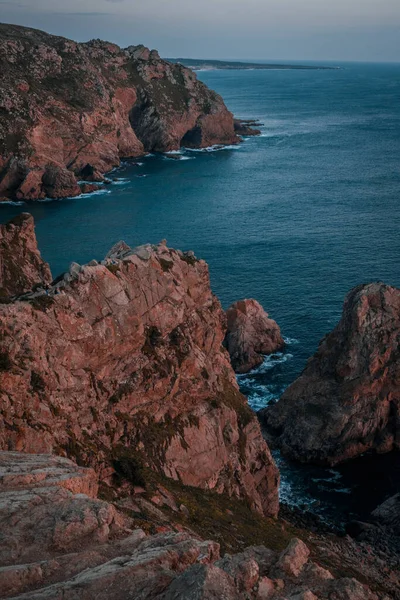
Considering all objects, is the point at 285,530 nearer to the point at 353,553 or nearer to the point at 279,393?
the point at 353,553

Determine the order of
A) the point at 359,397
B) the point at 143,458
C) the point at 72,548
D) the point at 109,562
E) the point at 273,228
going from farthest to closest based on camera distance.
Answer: the point at 273,228 < the point at 359,397 < the point at 143,458 < the point at 72,548 < the point at 109,562

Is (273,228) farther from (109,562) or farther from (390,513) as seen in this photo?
(109,562)

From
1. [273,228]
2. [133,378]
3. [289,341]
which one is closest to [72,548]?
[133,378]

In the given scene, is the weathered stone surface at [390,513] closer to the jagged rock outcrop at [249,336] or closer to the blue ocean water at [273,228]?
the blue ocean water at [273,228]

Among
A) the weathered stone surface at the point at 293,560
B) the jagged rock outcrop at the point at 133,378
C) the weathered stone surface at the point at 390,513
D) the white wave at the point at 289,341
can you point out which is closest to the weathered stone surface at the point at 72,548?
the weathered stone surface at the point at 293,560

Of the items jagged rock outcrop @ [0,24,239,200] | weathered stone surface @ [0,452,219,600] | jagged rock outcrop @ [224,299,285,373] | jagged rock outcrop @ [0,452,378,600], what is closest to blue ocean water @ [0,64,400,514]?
jagged rock outcrop @ [224,299,285,373]

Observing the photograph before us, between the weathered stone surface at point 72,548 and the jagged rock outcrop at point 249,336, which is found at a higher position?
the weathered stone surface at point 72,548
